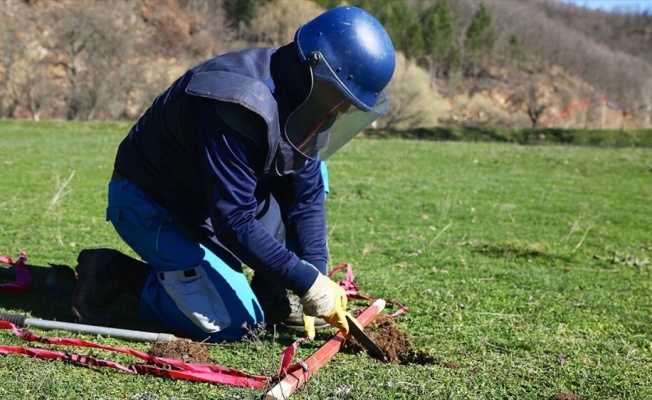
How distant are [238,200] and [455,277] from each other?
2.85m

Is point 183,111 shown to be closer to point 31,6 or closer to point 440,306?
point 440,306

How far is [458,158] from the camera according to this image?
17359 millimetres

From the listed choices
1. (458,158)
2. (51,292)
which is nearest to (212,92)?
(51,292)

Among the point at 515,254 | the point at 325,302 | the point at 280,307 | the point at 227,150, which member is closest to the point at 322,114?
the point at 227,150

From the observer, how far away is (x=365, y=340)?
3764mm

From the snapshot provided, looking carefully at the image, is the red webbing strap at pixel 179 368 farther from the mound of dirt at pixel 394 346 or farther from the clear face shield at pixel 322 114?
the clear face shield at pixel 322 114

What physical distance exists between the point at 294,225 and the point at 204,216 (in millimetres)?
636

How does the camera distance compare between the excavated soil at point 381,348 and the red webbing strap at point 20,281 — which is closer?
the excavated soil at point 381,348

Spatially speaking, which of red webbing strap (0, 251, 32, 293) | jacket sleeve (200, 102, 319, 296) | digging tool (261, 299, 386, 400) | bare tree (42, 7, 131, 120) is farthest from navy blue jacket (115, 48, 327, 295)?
bare tree (42, 7, 131, 120)

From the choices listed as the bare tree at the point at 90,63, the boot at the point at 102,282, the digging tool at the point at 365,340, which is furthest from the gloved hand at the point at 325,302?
the bare tree at the point at 90,63

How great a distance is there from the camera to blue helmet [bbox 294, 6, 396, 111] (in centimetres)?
344

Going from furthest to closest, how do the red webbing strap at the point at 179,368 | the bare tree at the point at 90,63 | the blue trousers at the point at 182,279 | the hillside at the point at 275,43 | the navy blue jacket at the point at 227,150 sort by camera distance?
the hillside at the point at 275,43, the bare tree at the point at 90,63, the blue trousers at the point at 182,279, the navy blue jacket at the point at 227,150, the red webbing strap at the point at 179,368

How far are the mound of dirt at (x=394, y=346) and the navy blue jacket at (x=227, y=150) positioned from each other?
542 mm

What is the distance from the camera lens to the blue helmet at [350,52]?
344cm
